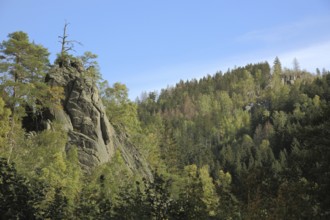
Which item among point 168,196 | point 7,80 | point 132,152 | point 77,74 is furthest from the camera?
point 132,152

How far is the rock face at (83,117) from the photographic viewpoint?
31453 mm

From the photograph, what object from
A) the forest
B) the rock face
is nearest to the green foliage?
the forest

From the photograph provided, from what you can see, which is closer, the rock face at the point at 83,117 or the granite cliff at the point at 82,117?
the granite cliff at the point at 82,117

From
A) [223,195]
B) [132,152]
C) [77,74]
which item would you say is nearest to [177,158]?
[132,152]

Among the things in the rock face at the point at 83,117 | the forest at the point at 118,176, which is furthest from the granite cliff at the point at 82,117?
the forest at the point at 118,176

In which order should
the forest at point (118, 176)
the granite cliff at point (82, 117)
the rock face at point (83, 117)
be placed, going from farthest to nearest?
the rock face at point (83, 117)
the granite cliff at point (82, 117)
the forest at point (118, 176)

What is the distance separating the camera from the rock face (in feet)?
103

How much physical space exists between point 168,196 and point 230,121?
14022cm

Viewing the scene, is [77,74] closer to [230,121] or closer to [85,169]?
[85,169]

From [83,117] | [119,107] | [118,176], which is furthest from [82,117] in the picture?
[119,107]

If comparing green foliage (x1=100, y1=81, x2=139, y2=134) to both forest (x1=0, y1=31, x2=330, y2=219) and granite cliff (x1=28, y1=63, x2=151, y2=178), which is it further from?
granite cliff (x1=28, y1=63, x2=151, y2=178)

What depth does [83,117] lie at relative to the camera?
3359 cm

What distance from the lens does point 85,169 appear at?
3027cm

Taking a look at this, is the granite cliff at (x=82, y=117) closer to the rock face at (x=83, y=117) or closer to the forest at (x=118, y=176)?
the rock face at (x=83, y=117)
